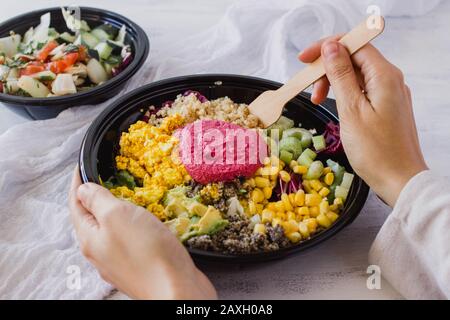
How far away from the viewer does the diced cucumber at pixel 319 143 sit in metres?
1.43

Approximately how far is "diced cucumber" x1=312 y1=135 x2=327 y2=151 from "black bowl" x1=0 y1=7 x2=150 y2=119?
2.05ft

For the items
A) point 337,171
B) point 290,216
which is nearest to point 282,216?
point 290,216

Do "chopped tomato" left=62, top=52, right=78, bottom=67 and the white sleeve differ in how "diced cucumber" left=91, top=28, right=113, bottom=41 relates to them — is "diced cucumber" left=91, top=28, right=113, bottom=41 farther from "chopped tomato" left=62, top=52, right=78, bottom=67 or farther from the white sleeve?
the white sleeve

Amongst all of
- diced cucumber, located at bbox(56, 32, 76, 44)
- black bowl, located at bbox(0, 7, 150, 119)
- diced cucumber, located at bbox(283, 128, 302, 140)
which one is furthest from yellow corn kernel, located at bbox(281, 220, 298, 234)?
diced cucumber, located at bbox(56, 32, 76, 44)

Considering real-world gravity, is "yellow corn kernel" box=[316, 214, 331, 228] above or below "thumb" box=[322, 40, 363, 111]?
below

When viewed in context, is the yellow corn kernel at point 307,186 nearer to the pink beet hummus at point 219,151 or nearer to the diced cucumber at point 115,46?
the pink beet hummus at point 219,151

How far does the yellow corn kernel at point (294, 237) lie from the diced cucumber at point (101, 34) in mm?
1102

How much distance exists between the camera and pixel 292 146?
4.65ft

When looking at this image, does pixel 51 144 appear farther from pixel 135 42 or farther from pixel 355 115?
pixel 355 115

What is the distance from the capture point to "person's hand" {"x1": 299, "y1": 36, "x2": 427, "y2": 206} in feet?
3.90

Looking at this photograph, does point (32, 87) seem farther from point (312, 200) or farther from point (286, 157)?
point (312, 200)

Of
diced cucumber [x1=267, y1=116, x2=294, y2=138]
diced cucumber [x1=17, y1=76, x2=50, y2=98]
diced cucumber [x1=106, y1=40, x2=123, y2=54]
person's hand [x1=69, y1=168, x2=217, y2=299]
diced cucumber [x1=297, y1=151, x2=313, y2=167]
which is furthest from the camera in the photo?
diced cucumber [x1=106, y1=40, x2=123, y2=54]

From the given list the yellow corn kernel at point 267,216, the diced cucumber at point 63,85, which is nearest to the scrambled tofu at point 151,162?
the yellow corn kernel at point 267,216
